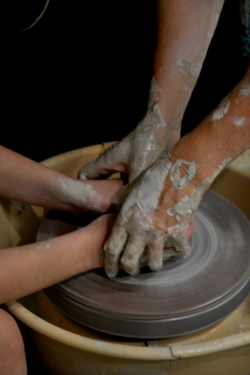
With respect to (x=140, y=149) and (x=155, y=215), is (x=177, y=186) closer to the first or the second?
(x=155, y=215)

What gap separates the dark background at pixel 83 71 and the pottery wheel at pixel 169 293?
2.75 ft

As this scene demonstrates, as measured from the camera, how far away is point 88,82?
2.26 m

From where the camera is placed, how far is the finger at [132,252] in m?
1.11

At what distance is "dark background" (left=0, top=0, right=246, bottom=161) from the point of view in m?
1.92

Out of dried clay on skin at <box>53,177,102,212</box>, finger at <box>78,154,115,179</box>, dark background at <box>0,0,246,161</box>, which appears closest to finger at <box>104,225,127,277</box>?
dried clay on skin at <box>53,177,102,212</box>

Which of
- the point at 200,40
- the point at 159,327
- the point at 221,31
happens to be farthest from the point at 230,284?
the point at 221,31

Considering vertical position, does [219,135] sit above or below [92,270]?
above

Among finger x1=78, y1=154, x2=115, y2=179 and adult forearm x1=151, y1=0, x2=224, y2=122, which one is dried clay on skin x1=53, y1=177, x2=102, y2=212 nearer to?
finger x1=78, y1=154, x2=115, y2=179

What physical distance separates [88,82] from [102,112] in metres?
0.20

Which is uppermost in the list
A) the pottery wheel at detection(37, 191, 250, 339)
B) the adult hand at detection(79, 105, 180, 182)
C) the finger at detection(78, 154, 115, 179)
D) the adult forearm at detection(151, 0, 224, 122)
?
the adult forearm at detection(151, 0, 224, 122)

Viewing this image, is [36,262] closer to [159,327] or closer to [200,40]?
[159,327]

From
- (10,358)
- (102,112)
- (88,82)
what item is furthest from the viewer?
(102,112)

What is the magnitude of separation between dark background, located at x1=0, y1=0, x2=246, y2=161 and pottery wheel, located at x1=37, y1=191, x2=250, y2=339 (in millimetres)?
839

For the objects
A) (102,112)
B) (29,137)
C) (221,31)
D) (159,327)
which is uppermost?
(221,31)
